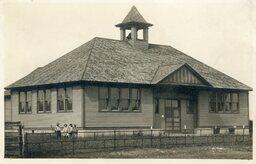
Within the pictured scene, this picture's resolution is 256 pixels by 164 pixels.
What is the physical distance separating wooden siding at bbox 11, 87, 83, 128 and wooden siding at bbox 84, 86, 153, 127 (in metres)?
0.49

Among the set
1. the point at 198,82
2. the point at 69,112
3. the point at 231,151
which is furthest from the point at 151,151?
the point at 198,82

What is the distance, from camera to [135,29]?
1497 inches

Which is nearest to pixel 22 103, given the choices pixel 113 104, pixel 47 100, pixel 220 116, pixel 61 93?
pixel 47 100

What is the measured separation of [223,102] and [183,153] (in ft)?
50.5

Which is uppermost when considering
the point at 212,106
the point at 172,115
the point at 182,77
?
the point at 182,77

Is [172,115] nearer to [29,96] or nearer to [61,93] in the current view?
[61,93]

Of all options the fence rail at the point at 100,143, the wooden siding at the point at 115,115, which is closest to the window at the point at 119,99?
the wooden siding at the point at 115,115

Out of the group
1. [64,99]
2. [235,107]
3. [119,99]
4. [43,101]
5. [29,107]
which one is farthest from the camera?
[235,107]

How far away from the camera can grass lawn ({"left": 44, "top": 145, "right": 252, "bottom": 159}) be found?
21062mm

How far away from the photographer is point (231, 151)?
2308 cm

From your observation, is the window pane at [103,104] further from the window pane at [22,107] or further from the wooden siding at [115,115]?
the window pane at [22,107]

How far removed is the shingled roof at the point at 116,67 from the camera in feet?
104

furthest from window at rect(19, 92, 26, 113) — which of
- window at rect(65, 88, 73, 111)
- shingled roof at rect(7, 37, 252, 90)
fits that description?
window at rect(65, 88, 73, 111)

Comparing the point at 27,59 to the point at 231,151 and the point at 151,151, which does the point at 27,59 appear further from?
the point at 231,151
